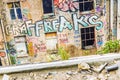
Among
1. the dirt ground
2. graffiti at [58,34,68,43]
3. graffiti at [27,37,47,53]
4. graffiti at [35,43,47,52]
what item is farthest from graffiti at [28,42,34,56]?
the dirt ground

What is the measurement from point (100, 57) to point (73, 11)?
36.9ft

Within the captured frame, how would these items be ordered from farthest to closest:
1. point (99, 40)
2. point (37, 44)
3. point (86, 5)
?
1. point (99, 40)
2. point (37, 44)
3. point (86, 5)

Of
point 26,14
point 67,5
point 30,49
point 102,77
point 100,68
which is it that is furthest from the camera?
point 30,49

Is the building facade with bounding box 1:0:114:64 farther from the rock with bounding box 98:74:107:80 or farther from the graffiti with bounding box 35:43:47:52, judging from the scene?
the rock with bounding box 98:74:107:80

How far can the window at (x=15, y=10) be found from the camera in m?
15.4

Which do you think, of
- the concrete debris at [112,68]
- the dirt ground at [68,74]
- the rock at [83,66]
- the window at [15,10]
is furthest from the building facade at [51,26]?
the concrete debris at [112,68]

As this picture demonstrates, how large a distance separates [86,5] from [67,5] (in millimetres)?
1180

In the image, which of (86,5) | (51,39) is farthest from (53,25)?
(86,5)

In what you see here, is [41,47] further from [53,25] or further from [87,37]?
[87,37]

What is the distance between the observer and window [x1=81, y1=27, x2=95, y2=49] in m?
16.6

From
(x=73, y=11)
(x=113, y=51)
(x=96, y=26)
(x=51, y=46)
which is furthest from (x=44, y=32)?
(x=113, y=51)

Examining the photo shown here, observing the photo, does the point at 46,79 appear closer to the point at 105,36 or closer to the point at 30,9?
the point at 30,9

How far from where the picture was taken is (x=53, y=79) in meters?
4.59

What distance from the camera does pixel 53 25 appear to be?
1606 cm
